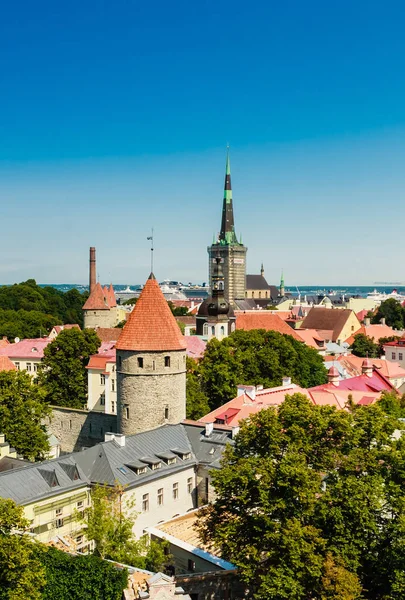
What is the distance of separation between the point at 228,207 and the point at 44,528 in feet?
366

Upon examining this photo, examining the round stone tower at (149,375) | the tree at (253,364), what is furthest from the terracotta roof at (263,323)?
the round stone tower at (149,375)

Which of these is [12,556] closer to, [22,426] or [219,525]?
[219,525]

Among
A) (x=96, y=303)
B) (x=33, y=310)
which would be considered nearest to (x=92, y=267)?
(x=33, y=310)

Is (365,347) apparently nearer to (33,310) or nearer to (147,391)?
(33,310)

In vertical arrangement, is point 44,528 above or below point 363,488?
below

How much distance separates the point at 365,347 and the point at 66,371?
4299 centimetres

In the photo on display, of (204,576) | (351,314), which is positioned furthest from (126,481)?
(351,314)

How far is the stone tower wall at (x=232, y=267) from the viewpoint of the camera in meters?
135

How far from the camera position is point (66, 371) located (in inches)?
1929

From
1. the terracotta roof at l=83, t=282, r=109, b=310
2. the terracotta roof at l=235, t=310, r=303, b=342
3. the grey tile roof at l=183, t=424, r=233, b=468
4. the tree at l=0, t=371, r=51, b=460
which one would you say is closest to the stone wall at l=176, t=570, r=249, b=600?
the grey tile roof at l=183, t=424, r=233, b=468

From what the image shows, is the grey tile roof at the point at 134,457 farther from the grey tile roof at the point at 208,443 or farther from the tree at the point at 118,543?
the tree at the point at 118,543

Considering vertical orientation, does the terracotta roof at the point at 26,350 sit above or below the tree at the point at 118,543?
above

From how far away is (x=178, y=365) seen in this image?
118 ft

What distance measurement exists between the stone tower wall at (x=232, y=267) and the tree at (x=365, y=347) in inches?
2147
